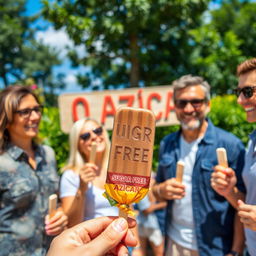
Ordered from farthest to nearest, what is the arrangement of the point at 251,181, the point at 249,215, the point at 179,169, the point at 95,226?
the point at 179,169, the point at 251,181, the point at 249,215, the point at 95,226

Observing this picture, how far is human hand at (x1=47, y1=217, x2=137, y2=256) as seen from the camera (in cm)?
113

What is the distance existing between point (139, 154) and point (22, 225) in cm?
118

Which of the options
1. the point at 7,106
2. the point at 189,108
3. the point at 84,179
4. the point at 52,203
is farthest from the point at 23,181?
the point at 189,108

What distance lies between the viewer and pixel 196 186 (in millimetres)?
2328

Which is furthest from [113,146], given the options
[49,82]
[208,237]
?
[49,82]

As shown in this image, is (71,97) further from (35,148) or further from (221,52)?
(221,52)

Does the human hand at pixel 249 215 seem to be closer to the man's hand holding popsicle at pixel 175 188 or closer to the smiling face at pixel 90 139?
the man's hand holding popsicle at pixel 175 188

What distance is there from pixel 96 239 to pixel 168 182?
43.3 inches

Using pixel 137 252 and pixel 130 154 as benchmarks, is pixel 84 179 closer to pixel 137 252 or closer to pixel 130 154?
pixel 130 154

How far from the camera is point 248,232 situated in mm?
1881

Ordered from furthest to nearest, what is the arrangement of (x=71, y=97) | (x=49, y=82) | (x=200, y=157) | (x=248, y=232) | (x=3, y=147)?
(x=49, y=82) → (x=71, y=97) → (x=200, y=157) → (x=3, y=147) → (x=248, y=232)

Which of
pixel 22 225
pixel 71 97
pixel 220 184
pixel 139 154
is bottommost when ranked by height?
pixel 22 225

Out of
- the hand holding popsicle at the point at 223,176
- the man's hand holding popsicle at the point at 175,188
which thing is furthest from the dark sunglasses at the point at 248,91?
the man's hand holding popsicle at the point at 175,188

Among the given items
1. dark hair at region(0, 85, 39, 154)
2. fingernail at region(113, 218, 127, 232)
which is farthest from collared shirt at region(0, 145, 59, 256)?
fingernail at region(113, 218, 127, 232)
